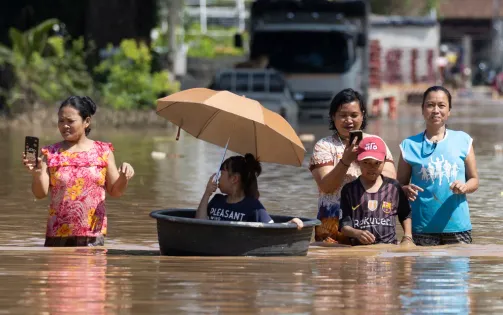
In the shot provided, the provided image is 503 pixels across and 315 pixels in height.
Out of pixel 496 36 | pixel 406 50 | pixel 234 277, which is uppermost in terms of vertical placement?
pixel 496 36

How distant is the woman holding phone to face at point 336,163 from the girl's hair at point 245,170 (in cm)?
45

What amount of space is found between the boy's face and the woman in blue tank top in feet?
1.01

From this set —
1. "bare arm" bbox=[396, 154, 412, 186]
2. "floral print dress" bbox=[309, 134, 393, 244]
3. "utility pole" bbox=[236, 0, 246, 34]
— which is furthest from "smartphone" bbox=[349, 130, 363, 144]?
"utility pole" bbox=[236, 0, 246, 34]

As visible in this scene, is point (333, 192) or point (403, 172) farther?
point (403, 172)

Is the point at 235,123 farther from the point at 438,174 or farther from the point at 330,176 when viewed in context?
the point at 438,174

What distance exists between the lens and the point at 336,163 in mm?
10195

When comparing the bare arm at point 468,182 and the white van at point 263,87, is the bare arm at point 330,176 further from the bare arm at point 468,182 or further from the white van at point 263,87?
the white van at point 263,87

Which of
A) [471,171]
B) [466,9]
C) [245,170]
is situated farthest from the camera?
[466,9]

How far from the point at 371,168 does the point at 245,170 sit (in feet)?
2.74

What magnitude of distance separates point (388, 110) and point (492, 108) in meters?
7.50

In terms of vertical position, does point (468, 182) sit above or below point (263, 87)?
below

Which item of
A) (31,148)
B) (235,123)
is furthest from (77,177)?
(235,123)

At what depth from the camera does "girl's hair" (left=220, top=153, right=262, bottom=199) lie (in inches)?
393

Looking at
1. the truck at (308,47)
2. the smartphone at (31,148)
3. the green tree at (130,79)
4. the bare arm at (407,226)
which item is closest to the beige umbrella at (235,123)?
the bare arm at (407,226)
